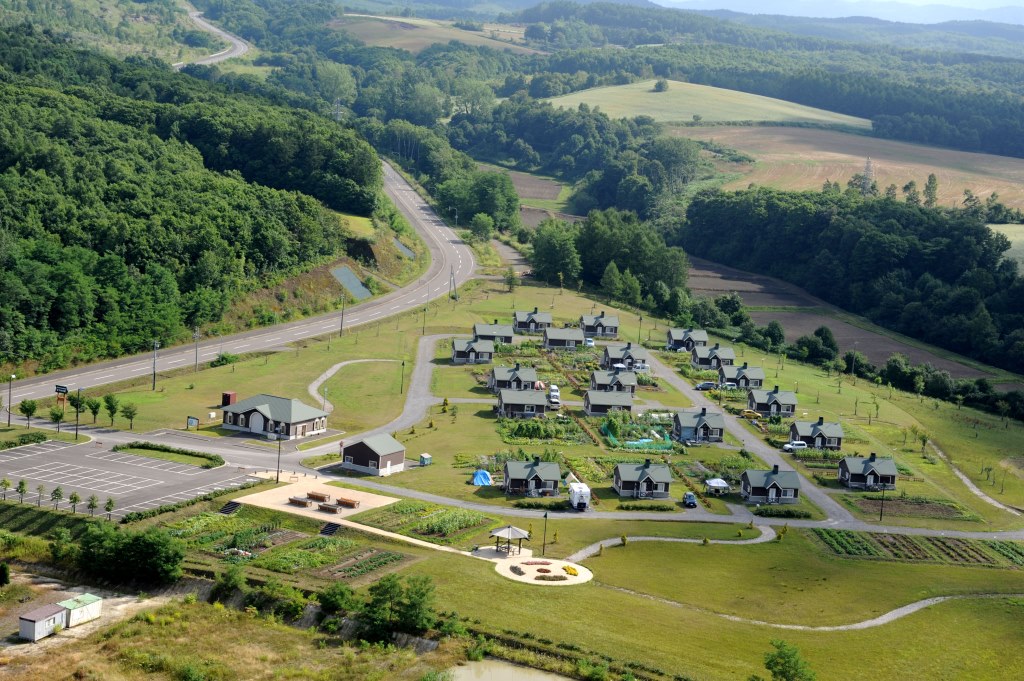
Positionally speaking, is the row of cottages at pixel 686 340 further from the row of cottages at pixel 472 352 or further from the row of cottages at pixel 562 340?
the row of cottages at pixel 472 352

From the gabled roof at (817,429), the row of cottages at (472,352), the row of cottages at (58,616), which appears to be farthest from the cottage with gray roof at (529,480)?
the row of cottages at (472,352)

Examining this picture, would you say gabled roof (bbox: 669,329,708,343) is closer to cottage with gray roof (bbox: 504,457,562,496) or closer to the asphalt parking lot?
cottage with gray roof (bbox: 504,457,562,496)

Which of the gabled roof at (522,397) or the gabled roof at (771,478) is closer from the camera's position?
the gabled roof at (771,478)

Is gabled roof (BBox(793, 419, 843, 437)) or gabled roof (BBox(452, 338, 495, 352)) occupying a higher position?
gabled roof (BBox(452, 338, 495, 352))

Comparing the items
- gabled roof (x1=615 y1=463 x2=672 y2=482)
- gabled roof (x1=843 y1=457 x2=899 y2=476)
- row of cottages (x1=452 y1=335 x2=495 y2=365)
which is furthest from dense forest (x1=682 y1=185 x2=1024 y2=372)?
gabled roof (x1=615 y1=463 x2=672 y2=482)

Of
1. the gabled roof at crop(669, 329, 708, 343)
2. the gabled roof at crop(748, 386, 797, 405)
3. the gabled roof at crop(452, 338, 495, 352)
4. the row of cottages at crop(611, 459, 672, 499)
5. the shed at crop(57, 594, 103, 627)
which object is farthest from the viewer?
the gabled roof at crop(669, 329, 708, 343)

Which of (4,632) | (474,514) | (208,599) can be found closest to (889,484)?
(474,514)

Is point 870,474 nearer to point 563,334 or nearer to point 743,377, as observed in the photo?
point 743,377

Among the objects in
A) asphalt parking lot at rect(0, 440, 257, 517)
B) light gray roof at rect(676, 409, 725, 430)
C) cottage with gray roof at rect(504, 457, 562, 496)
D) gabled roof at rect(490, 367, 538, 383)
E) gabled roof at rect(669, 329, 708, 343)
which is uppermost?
gabled roof at rect(669, 329, 708, 343)
